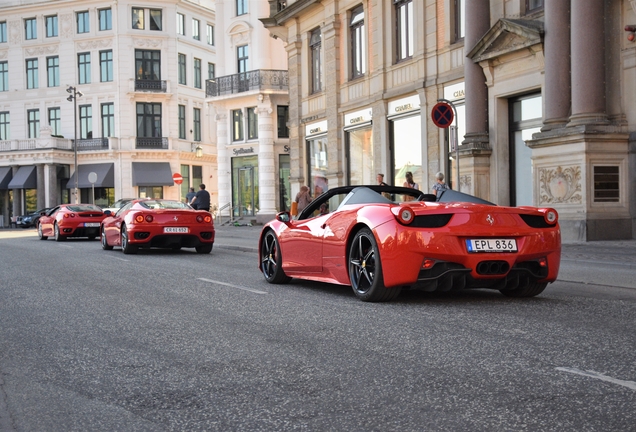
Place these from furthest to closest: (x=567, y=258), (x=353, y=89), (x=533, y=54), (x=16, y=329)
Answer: (x=353, y=89), (x=533, y=54), (x=567, y=258), (x=16, y=329)

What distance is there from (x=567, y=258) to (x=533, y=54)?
24.6 ft

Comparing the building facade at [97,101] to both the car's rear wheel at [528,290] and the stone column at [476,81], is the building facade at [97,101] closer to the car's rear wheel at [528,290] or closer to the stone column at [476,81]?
the stone column at [476,81]

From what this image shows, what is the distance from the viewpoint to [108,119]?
6225 cm

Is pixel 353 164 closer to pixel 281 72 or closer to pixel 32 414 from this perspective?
pixel 281 72

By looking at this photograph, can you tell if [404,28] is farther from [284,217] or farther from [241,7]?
[241,7]

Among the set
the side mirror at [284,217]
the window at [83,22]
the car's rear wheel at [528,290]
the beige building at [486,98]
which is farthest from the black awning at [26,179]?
the car's rear wheel at [528,290]

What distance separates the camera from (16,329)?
712 cm

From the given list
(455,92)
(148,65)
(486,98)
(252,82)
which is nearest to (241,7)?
(252,82)

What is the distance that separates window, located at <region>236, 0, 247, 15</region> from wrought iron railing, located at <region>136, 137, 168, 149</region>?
1734 centimetres

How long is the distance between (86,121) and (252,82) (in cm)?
2118

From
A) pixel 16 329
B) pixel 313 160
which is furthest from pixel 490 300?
pixel 313 160

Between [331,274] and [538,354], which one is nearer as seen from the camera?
[538,354]

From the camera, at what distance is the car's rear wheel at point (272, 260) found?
1041cm

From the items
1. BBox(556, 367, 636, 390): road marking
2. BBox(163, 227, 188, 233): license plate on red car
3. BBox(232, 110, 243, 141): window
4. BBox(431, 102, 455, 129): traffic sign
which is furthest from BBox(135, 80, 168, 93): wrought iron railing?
BBox(556, 367, 636, 390): road marking
